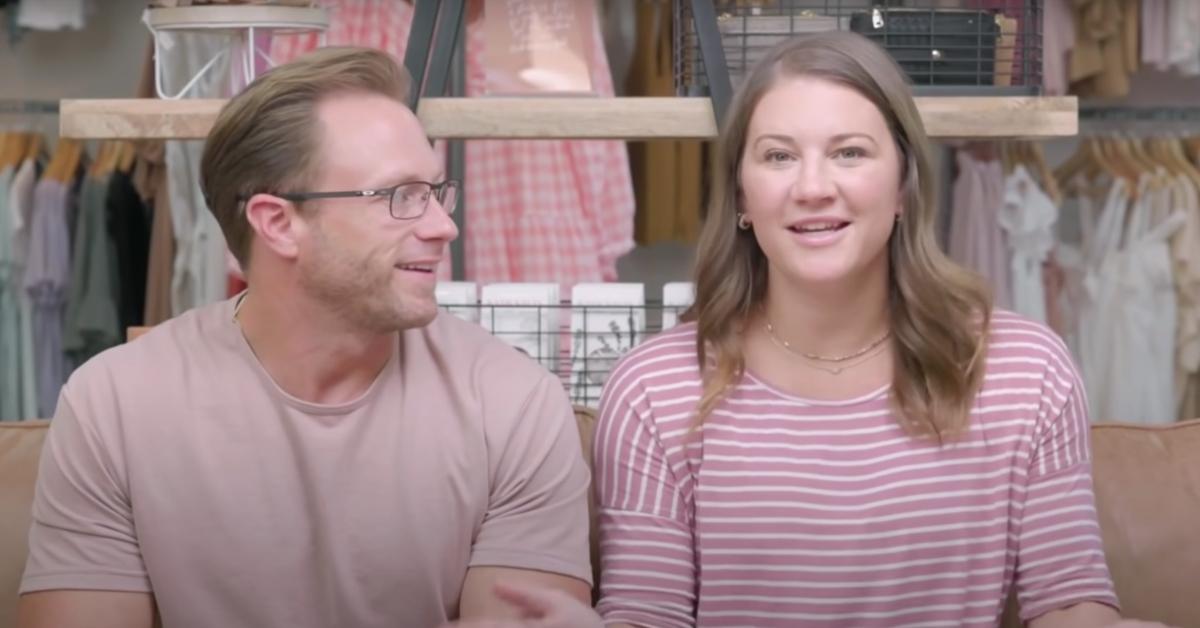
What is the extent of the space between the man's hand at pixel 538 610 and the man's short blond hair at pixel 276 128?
20.4 inches

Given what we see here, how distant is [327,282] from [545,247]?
5.72 feet

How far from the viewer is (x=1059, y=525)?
1905mm

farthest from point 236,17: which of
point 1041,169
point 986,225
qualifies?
point 1041,169

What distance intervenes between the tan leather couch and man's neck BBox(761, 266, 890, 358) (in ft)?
1.00

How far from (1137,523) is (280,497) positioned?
103cm

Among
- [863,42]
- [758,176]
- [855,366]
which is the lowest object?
[855,366]

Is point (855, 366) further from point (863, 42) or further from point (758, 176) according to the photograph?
point (863, 42)

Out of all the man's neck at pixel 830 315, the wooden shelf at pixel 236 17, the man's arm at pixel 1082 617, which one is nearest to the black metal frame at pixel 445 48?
the wooden shelf at pixel 236 17

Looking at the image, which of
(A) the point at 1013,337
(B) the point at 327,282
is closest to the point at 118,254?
(B) the point at 327,282

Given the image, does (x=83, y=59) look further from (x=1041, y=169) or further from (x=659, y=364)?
(x=659, y=364)

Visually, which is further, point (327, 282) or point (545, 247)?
point (545, 247)

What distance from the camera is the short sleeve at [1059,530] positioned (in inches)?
74.2

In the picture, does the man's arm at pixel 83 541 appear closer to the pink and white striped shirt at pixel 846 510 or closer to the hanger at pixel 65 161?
the pink and white striped shirt at pixel 846 510

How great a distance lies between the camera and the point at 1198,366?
403 cm
